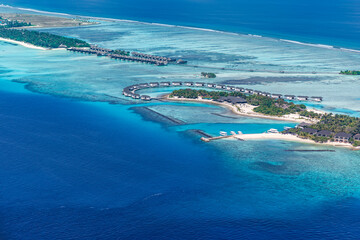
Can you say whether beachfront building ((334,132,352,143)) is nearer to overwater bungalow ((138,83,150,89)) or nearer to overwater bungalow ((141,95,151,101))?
overwater bungalow ((141,95,151,101))

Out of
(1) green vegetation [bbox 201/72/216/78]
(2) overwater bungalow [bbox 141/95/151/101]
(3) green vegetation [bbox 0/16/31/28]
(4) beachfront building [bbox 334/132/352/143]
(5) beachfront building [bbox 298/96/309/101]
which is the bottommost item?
(4) beachfront building [bbox 334/132/352/143]

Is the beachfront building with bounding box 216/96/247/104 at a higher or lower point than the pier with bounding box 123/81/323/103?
lower

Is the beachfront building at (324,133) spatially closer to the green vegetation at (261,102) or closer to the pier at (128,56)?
the green vegetation at (261,102)

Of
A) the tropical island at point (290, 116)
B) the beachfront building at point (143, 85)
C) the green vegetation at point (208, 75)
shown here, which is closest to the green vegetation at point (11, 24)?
the green vegetation at point (208, 75)

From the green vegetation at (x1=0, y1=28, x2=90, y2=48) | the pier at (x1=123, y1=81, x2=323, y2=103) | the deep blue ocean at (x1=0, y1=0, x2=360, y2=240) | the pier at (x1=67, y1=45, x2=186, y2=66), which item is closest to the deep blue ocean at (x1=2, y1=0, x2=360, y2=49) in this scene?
the pier at (x1=67, y1=45, x2=186, y2=66)

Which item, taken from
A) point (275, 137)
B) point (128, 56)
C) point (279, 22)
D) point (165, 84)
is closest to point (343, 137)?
point (275, 137)

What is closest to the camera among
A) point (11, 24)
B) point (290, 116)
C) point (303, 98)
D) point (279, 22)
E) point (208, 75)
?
point (290, 116)

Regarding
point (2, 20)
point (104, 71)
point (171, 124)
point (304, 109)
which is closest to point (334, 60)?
point (304, 109)

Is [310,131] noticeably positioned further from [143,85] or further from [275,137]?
[143,85]
